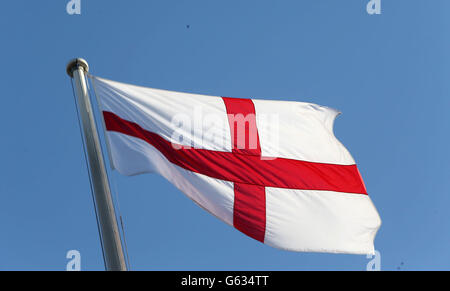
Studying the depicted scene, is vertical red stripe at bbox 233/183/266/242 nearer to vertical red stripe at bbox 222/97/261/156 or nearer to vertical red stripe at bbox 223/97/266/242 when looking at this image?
vertical red stripe at bbox 223/97/266/242

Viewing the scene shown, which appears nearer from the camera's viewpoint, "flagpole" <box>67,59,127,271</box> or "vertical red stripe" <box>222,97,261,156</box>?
"flagpole" <box>67,59,127,271</box>

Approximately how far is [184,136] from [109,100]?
1141 mm

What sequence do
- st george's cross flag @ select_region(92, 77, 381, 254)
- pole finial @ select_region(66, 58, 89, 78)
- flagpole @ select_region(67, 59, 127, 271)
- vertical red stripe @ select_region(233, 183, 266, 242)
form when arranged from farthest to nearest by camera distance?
vertical red stripe @ select_region(233, 183, 266, 242) < st george's cross flag @ select_region(92, 77, 381, 254) < pole finial @ select_region(66, 58, 89, 78) < flagpole @ select_region(67, 59, 127, 271)

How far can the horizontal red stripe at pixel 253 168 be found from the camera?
6605mm

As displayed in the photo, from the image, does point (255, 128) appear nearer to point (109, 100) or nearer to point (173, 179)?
point (173, 179)

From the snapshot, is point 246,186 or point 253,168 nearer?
point 246,186

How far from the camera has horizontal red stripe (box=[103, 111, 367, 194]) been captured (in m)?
6.61

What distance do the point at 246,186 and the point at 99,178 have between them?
2.31m

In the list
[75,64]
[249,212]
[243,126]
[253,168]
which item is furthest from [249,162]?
[75,64]

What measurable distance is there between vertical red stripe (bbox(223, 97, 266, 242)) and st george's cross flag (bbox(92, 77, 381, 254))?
0.05 ft

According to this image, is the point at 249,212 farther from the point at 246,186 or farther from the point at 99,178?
the point at 99,178

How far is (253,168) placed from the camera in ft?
24.0

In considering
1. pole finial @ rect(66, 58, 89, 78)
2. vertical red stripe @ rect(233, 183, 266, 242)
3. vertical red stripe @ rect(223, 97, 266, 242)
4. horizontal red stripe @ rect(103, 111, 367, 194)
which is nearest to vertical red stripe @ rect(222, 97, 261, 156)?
vertical red stripe @ rect(223, 97, 266, 242)
